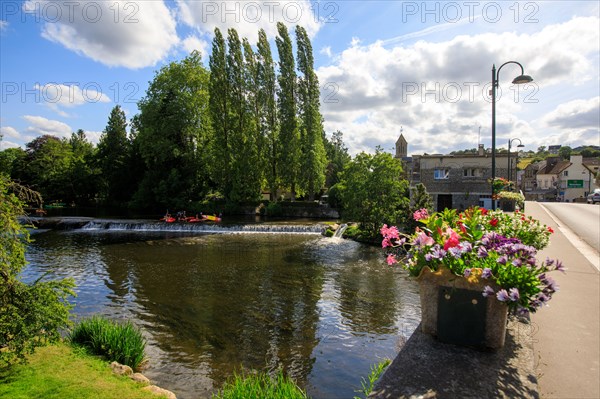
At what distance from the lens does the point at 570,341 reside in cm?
433

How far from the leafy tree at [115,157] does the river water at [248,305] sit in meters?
35.7

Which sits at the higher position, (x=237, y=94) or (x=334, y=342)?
(x=237, y=94)

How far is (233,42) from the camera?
149 ft

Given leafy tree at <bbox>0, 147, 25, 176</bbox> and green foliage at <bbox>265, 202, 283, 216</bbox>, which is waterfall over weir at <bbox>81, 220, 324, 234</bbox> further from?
leafy tree at <bbox>0, 147, 25, 176</bbox>

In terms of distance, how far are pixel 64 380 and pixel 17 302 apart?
1.46 m

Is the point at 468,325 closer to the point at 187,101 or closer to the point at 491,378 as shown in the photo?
the point at 491,378

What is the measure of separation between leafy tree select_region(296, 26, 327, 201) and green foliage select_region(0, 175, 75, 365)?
37015 millimetres

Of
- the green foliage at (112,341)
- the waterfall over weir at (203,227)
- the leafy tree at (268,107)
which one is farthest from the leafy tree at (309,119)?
the green foliage at (112,341)

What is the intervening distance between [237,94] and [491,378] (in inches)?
1820

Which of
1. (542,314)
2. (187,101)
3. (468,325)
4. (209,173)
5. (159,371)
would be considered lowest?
(159,371)

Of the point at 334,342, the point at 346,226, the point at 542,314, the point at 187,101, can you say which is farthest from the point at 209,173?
the point at 542,314

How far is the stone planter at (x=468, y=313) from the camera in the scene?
319 centimetres

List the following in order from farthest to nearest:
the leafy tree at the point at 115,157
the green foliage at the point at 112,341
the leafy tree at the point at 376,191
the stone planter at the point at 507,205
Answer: the leafy tree at the point at 115,157, the leafy tree at the point at 376,191, the stone planter at the point at 507,205, the green foliage at the point at 112,341

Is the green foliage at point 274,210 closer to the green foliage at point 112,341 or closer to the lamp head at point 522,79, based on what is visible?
the lamp head at point 522,79
